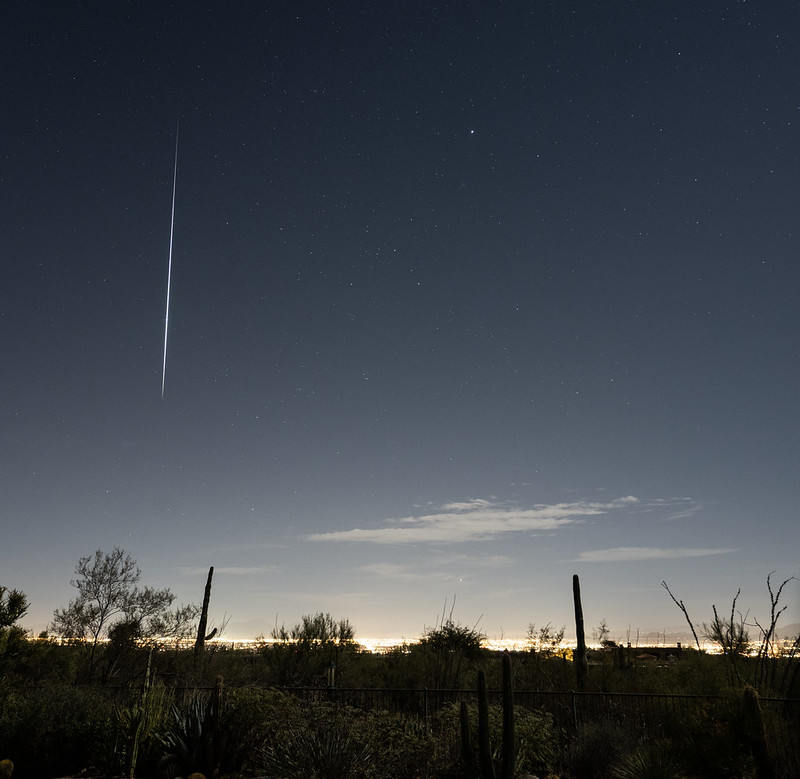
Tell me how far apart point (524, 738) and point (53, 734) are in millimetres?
10294

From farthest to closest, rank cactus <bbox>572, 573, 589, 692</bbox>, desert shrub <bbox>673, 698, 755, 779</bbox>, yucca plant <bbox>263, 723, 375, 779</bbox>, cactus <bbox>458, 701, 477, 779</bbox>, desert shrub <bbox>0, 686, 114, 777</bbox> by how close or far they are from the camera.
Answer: cactus <bbox>572, 573, 589, 692</bbox> → desert shrub <bbox>0, 686, 114, 777</bbox> → cactus <bbox>458, 701, 477, 779</bbox> → yucca plant <bbox>263, 723, 375, 779</bbox> → desert shrub <bbox>673, 698, 755, 779</bbox>

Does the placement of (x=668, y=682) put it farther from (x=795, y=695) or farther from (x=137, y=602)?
(x=137, y=602)

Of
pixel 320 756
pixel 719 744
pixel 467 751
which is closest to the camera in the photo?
pixel 719 744

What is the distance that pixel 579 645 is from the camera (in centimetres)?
2444

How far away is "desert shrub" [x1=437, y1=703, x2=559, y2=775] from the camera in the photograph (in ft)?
43.3

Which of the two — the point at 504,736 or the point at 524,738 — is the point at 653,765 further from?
the point at 524,738

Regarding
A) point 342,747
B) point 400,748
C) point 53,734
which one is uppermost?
point 342,747

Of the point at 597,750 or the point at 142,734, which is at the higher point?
the point at 142,734

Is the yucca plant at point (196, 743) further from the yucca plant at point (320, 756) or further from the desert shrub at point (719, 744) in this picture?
the desert shrub at point (719, 744)

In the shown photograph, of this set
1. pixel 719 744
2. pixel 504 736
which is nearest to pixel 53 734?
pixel 504 736

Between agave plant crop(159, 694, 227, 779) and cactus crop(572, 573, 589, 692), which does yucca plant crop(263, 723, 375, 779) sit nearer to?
Answer: agave plant crop(159, 694, 227, 779)

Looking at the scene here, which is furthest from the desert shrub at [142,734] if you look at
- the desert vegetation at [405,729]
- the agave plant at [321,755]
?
the agave plant at [321,755]

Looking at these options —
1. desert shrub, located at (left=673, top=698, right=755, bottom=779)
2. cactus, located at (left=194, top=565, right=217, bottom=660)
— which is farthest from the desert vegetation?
cactus, located at (left=194, top=565, right=217, bottom=660)

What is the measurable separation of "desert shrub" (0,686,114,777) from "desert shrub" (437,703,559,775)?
7.20 meters
